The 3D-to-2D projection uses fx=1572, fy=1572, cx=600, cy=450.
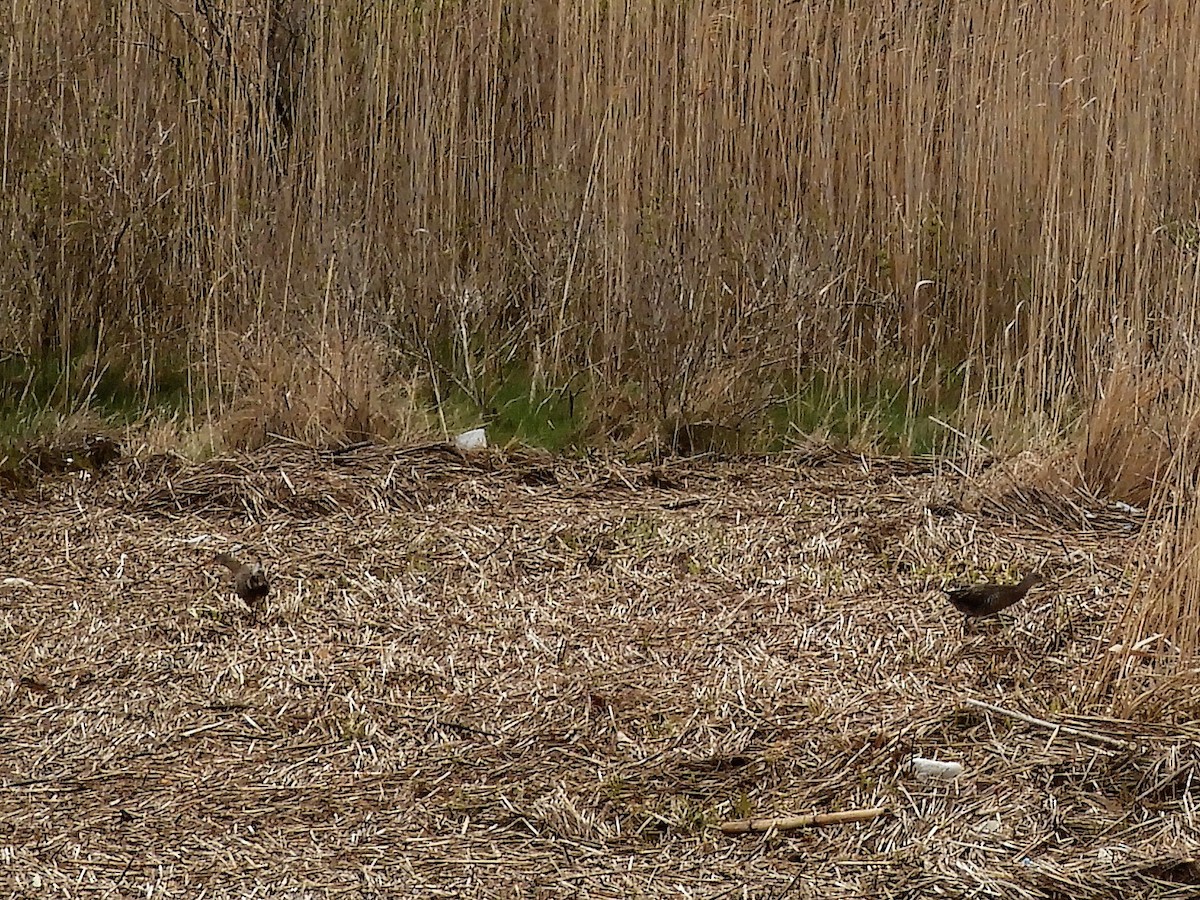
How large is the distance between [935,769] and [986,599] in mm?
719

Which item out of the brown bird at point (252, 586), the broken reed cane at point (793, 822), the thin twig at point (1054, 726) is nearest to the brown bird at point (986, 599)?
the thin twig at point (1054, 726)

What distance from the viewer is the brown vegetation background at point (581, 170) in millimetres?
5086

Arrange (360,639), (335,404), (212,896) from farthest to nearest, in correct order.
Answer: (335,404) < (360,639) < (212,896)

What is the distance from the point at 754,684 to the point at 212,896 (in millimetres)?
1115

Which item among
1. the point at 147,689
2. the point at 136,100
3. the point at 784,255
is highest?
the point at 136,100

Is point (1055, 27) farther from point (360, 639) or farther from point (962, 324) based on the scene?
point (360, 639)

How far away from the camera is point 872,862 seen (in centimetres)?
231

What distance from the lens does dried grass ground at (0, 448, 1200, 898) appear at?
2.35 meters

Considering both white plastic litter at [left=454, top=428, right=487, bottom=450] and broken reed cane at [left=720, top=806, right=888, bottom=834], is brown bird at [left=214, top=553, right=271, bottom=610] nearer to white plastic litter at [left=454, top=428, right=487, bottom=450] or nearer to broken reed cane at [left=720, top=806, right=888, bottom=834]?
white plastic litter at [left=454, top=428, right=487, bottom=450]

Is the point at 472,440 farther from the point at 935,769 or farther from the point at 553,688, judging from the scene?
the point at 935,769

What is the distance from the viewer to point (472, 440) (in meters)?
4.33

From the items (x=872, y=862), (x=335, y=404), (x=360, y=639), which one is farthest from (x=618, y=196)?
(x=872, y=862)

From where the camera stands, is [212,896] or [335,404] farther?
[335,404]

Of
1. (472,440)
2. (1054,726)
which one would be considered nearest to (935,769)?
(1054,726)
